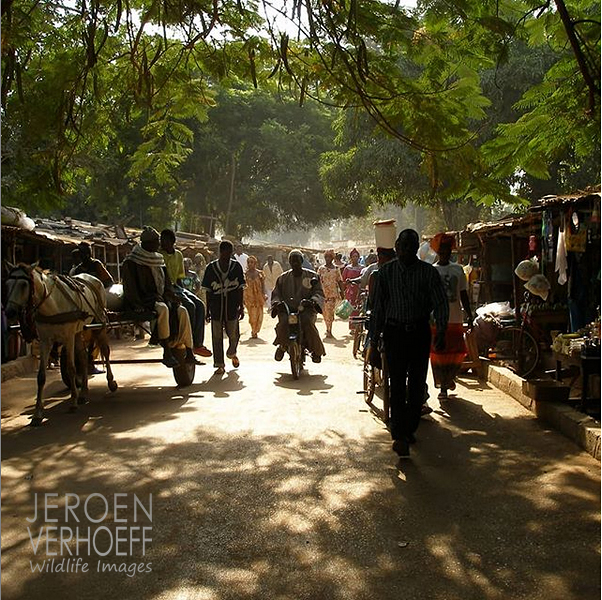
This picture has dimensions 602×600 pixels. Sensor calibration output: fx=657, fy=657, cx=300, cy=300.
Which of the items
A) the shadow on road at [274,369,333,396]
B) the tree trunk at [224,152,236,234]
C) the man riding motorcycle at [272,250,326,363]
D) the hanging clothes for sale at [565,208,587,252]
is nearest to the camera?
the hanging clothes for sale at [565,208,587,252]

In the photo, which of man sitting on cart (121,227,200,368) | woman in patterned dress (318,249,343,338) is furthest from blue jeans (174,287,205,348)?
woman in patterned dress (318,249,343,338)

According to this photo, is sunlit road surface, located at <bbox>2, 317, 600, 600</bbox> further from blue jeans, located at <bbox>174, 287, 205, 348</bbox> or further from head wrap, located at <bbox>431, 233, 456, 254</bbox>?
blue jeans, located at <bbox>174, 287, 205, 348</bbox>

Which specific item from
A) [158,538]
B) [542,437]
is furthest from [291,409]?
[158,538]

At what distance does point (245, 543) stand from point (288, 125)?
3790cm

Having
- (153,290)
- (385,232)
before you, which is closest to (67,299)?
(153,290)

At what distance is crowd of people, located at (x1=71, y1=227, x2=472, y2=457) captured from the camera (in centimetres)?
595

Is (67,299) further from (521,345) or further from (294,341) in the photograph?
(521,345)

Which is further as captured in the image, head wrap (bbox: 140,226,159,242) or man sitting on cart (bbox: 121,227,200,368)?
head wrap (bbox: 140,226,159,242)

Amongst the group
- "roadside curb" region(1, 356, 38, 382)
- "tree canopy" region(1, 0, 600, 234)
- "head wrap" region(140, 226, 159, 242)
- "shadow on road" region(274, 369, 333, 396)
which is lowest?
"shadow on road" region(274, 369, 333, 396)

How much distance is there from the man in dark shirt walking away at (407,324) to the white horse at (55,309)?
3799 millimetres

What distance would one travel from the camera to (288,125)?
3997cm

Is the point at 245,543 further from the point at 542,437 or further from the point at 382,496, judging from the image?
the point at 542,437

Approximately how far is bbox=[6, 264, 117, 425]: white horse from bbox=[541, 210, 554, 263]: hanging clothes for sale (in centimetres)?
627

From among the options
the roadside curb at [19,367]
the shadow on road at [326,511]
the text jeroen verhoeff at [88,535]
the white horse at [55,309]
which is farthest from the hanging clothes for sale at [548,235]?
the roadside curb at [19,367]
